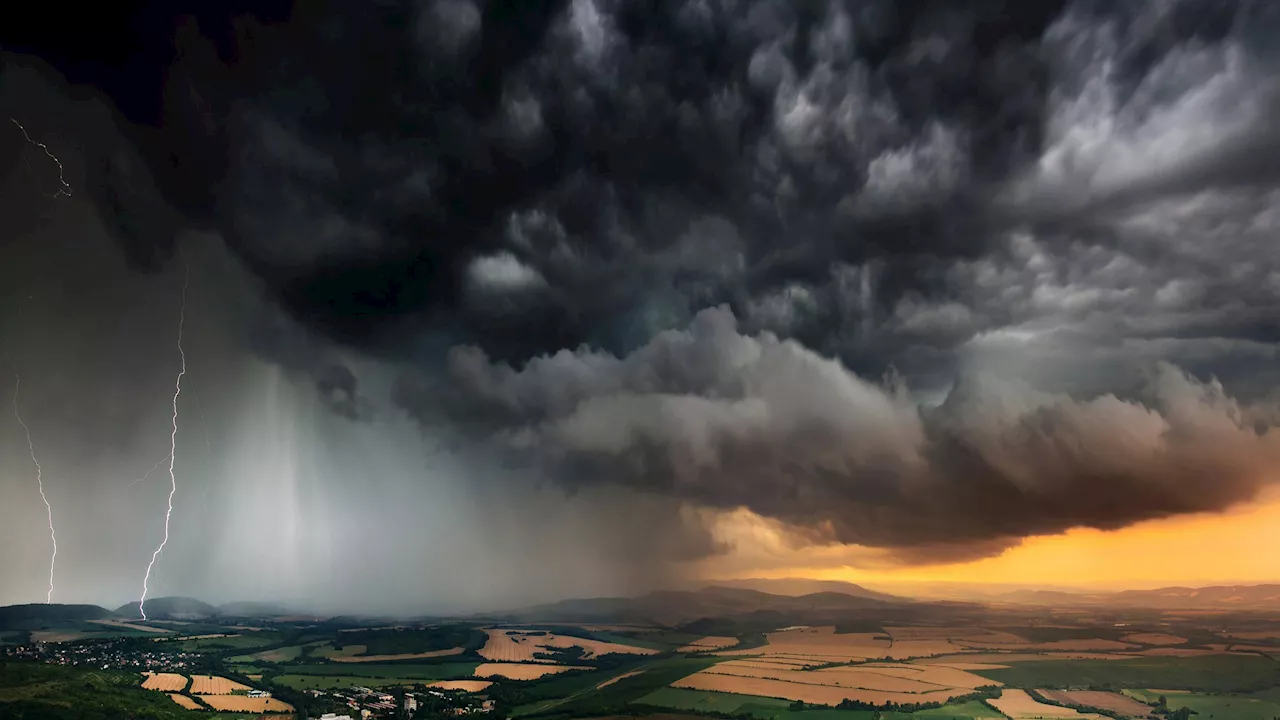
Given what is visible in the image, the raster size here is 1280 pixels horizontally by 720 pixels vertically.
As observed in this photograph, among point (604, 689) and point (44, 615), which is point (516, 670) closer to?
point (604, 689)

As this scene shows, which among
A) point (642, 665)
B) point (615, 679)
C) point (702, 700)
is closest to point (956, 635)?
point (642, 665)

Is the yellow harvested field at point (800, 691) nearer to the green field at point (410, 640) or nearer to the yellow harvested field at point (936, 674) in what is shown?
the yellow harvested field at point (936, 674)

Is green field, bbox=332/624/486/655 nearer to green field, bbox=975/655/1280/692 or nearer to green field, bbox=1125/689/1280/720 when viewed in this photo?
green field, bbox=975/655/1280/692

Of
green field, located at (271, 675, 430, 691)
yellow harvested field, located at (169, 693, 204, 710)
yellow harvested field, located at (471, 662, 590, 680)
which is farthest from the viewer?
yellow harvested field, located at (471, 662, 590, 680)

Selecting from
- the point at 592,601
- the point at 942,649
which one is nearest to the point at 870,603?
the point at 942,649

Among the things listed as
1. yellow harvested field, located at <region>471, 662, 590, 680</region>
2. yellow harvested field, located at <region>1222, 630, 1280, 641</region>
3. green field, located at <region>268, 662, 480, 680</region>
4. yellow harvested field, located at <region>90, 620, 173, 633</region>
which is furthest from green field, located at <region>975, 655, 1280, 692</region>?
yellow harvested field, located at <region>90, 620, 173, 633</region>

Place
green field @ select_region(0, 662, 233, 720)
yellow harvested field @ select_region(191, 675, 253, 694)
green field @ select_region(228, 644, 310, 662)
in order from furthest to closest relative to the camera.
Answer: green field @ select_region(228, 644, 310, 662) < yellow harvested field @ select_region(191, 675, 253, 694) < green field @ select_region(0, 662, 233, 720)
